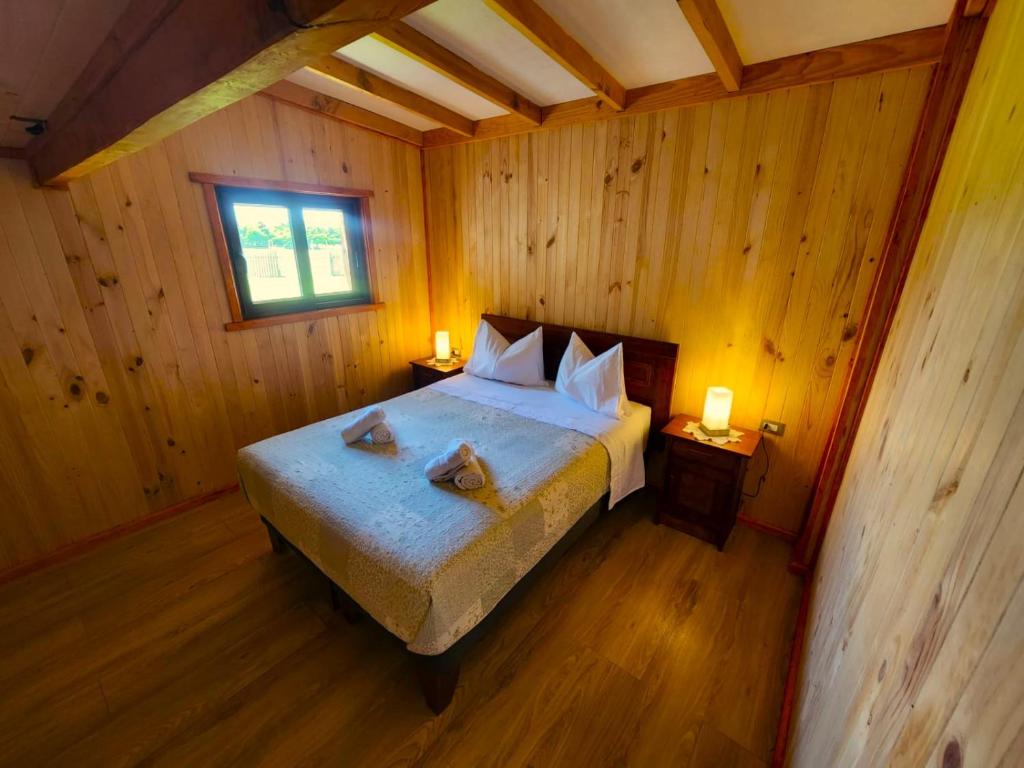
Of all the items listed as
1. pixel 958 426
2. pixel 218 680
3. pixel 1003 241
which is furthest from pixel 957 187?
pixel 218 680

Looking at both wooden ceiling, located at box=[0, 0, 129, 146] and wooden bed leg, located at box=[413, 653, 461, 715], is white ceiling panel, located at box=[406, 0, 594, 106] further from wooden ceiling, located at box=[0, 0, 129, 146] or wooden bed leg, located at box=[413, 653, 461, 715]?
wooden bed leg, located at box=[413, 653, 461, 715]

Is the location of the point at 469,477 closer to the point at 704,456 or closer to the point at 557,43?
the point at 704,456

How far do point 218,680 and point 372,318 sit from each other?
242 cm

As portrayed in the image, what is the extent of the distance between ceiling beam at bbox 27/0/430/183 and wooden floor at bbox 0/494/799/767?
6.12ft

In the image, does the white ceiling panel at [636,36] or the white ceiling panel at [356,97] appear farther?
the white ceiling panel at [356,97]

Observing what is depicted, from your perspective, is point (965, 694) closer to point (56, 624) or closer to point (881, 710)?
point (881, 710)

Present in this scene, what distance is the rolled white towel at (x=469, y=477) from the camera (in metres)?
1.64

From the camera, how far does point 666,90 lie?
2.18 metres

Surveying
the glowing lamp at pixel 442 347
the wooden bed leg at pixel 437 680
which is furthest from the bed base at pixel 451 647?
the glowing lamp at pixel 442 347

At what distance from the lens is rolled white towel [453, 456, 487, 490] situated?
1.64 m

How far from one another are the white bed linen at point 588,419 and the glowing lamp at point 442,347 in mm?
664

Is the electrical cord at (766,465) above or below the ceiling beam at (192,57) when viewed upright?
below

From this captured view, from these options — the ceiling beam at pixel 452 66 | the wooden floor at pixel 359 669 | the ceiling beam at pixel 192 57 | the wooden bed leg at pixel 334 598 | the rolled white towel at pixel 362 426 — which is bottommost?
the wooden floor at pixel 359 669

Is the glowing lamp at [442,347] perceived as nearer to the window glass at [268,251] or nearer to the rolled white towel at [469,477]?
the window glass at [268,251]
